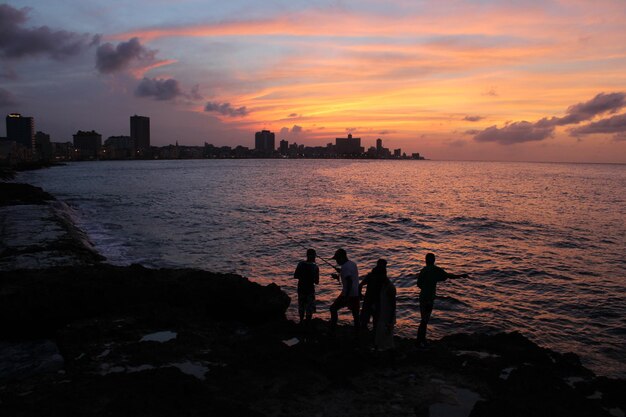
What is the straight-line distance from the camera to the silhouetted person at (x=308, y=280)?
10.6m

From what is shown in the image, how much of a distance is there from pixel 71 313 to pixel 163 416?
6.38 meters

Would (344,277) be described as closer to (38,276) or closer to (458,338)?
(458,338)

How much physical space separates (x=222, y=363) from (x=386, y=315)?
12.1ft

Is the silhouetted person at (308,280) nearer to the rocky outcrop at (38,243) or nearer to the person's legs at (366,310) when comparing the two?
the person's legs at (366,310)

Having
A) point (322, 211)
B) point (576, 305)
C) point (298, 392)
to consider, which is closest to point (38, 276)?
point (298, 392)

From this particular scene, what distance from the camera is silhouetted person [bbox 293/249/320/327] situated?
1062 centimetres

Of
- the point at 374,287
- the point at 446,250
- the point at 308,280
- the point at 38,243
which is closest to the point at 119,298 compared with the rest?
the point at 308,280

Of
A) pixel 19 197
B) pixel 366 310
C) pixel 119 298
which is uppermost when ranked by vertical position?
pixel 19 197

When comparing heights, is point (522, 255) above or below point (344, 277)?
below

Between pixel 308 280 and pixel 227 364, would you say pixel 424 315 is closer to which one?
pixel 308 280

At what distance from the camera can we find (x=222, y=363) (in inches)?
348

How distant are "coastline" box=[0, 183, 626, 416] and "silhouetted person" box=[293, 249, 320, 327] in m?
0.69

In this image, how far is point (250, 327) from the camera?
11.9 m

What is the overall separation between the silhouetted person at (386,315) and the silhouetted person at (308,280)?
1.74m
